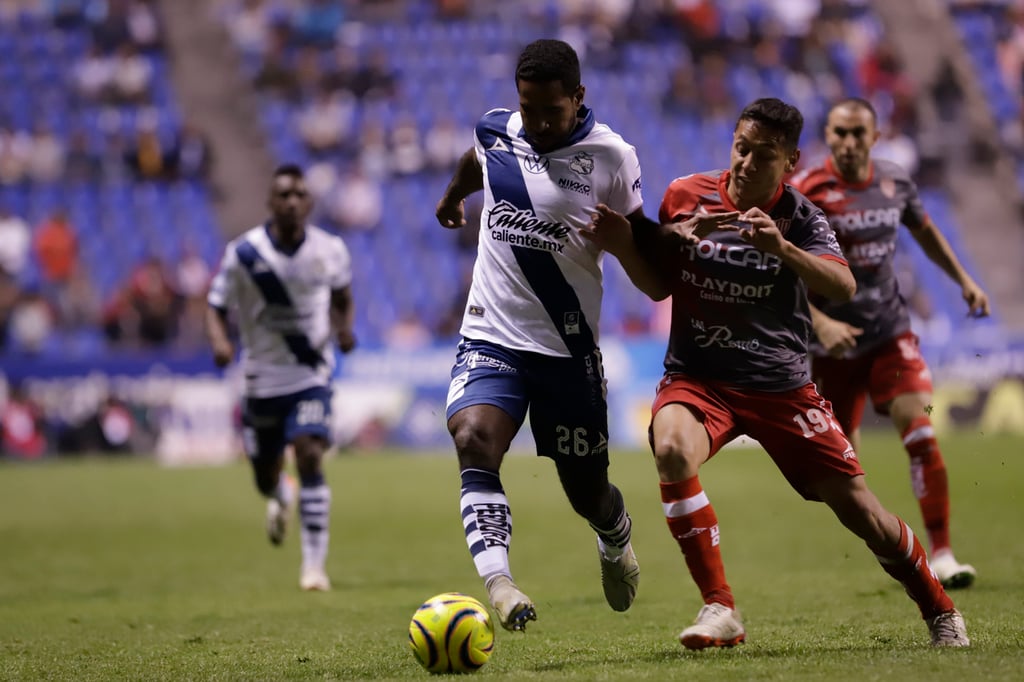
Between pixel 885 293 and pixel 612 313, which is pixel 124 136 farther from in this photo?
pixel 885 293

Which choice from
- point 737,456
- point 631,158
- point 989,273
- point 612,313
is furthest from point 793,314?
point 989,273

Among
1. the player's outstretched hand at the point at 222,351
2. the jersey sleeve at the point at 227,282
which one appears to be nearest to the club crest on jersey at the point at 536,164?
the jersey sleeve at the point at 227,282

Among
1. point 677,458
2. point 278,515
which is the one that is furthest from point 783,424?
point 278,515

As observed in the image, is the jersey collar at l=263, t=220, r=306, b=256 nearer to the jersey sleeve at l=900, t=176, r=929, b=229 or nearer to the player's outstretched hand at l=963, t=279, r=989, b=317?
the jersey sleeve at l=900, t=176, r=929, b=229

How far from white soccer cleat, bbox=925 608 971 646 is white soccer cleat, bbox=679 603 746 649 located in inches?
34.8

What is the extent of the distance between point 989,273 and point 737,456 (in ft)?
27.2

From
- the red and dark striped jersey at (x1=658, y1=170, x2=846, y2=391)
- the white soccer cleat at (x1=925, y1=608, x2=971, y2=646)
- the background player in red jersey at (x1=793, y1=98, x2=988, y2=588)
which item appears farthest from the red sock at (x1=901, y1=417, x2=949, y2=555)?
the red and dark striped jersey at (x1=658, y1=170, x2=846, y2=391)

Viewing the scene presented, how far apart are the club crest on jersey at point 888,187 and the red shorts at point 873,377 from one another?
0.95 metres

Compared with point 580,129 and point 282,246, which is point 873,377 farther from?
point 282,246

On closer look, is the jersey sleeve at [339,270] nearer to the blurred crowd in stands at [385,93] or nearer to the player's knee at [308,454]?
the player's knee at [308,454]

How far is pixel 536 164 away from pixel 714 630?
227 cm

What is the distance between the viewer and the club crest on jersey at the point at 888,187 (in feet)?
31.2

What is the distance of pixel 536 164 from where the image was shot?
265 inches

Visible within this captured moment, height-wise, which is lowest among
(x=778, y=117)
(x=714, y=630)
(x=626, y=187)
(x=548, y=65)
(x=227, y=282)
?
(x=714, y=630)
